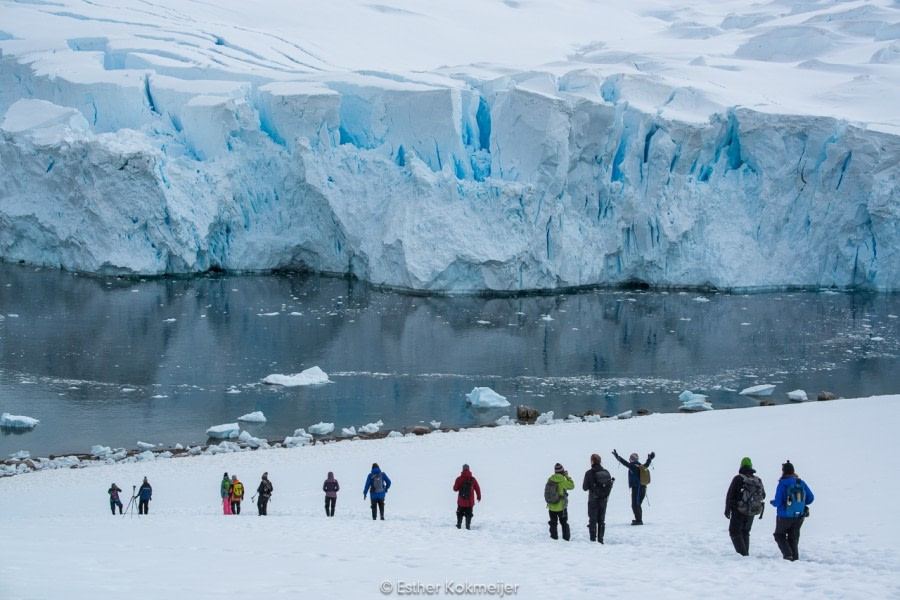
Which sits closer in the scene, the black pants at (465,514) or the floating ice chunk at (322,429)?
the black pants at (465,514)

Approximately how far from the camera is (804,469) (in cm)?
829

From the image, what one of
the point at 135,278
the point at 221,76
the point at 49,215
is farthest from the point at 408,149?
Answer: the point at 49,215

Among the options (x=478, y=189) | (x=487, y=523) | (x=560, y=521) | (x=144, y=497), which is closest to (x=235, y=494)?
(x=144, y=497)

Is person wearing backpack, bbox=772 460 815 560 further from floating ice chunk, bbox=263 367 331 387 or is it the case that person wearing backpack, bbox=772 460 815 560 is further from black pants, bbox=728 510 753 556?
floating ice chunk, bbox=263 367 331 387

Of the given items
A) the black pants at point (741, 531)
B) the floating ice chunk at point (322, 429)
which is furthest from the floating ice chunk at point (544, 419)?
the black pants at point (741, 531)

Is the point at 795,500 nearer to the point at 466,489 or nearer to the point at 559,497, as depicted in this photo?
the point at 559,497

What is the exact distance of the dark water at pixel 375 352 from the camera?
13.9m

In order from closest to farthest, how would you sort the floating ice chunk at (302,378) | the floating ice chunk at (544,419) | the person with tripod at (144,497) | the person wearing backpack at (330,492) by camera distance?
the person wearing backpack at (330,492)
the person with tripod at (144,497)
the floating ice chunk at (544,419)
the floating ice chunk at (302,378)

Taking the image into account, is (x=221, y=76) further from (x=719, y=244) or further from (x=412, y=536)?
A: (x=412, y=536)

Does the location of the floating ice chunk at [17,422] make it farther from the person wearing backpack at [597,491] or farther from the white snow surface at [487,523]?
the person wearing backpack at [597,491]

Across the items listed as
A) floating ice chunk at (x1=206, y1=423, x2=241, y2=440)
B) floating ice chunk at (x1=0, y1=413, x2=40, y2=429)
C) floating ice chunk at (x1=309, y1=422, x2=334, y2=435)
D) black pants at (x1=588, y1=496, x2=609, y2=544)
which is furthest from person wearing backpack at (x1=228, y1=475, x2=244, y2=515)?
floating ice chunk at (x1=0, y1=413, x2=40, y2=429)

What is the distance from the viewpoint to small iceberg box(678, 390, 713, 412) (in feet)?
46.2

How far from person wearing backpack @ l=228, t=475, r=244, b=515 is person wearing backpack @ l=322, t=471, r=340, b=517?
2.88 feet

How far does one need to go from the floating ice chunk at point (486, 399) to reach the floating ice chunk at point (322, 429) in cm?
251
